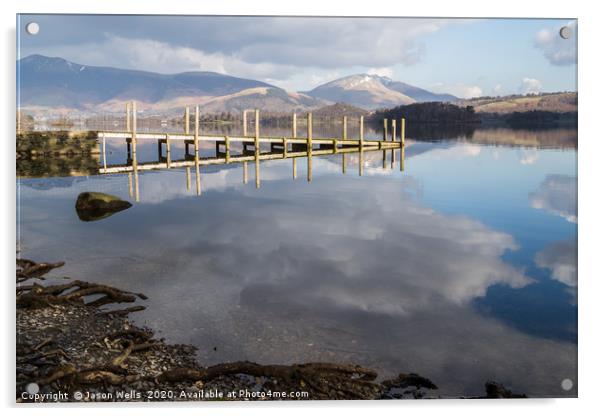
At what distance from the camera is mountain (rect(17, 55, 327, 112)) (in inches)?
331

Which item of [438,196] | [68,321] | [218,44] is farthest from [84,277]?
[438,196]

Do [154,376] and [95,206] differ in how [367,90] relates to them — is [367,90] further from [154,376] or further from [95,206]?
[154,376]

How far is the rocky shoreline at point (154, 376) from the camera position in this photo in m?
6.96

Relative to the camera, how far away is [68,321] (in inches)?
330

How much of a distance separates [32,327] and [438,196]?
40.9 ft

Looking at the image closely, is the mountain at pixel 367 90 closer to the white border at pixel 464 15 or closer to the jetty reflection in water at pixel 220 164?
the white border at pixel 464 15

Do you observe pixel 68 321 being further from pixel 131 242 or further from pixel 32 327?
pixel 131 242

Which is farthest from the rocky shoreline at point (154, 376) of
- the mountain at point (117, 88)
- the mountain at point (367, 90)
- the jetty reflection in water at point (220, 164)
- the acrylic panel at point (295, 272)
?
the jetty reflection in water at point (220, 164)

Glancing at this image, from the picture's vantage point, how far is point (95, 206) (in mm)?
15008

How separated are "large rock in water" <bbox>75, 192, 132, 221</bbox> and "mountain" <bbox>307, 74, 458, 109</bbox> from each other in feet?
20.7

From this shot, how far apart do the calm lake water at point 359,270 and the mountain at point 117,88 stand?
2.10m

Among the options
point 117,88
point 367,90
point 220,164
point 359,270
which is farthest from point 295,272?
point 220,164

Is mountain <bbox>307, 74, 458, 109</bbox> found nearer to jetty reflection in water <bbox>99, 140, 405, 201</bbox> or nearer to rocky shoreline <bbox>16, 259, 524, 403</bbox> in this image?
jetty reflection in water <bbox>99, 140, 405, 201</bbox>

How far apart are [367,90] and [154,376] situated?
977 cm
